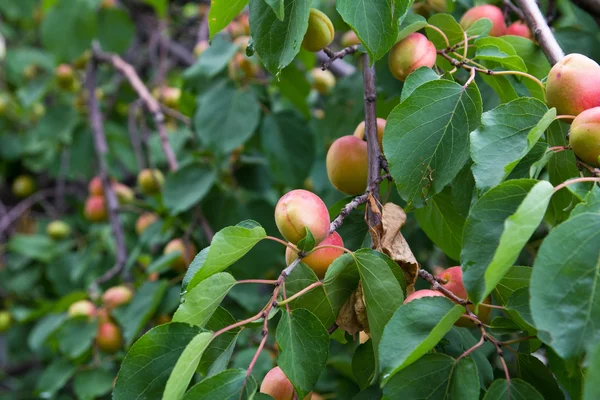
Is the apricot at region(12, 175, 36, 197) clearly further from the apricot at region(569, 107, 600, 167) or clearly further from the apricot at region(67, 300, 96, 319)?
the apricot at region(569, 107, 600, 167)

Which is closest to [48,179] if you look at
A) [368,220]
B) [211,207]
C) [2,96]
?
[2,96]

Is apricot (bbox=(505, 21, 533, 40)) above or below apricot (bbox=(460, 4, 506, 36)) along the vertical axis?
below

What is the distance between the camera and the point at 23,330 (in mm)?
2459

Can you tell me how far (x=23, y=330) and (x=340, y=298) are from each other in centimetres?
212

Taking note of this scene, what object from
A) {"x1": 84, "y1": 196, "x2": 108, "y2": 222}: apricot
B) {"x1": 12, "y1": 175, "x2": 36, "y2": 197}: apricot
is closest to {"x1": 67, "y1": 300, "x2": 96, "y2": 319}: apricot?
{"x1": 84, "y1": 196, "x2": 108, "y2": 222}: apricot

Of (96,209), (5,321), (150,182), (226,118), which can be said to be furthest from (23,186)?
(226,118)

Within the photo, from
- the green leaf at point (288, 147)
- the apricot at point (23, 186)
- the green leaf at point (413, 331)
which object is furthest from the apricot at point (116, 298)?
the apricot at point (23, 186)

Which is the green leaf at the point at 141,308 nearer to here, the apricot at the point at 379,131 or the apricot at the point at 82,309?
the apricot at the point at 82,309

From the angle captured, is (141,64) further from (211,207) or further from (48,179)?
(211,207)

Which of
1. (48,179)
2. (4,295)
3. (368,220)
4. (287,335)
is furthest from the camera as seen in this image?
(48,179)

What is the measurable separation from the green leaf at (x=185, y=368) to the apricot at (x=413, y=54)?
0.45 m

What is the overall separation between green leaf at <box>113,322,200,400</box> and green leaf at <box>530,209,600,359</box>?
352mm

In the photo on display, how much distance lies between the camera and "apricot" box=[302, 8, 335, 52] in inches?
32.9

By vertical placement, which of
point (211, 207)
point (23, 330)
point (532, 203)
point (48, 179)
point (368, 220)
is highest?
point (532, 203)
